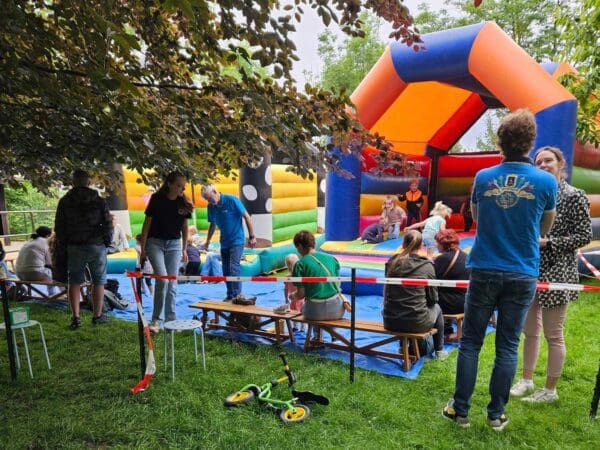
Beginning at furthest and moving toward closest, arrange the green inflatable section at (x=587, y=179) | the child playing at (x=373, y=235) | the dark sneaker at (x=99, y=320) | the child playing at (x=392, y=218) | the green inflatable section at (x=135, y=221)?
the green inflatable section at (x=135, y=221) → the child playing at (x=392, y=218) → the child playing at (x=373, y=235) → the green inflatable section at (x=587, y=179) → the dark sneaker at (x=99, y=320)

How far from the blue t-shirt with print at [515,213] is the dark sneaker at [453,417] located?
0.95 meters

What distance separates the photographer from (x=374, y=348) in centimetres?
419

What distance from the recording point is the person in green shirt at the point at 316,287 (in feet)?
12.6

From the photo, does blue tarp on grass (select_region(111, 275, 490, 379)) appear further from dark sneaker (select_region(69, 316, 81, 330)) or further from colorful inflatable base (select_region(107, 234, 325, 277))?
dark sneaker (select_region(69, 316, 81, 330))

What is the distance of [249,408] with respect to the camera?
9.69 feet

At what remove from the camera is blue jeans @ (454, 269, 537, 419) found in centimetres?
233

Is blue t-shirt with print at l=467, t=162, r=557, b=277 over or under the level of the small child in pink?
over

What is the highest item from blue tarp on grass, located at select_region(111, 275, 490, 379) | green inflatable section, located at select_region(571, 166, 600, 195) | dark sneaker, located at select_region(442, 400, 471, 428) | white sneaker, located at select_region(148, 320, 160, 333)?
green inflatable section, located at select_region(571, 166, 600, 195)

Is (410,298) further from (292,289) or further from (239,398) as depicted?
(292,289)

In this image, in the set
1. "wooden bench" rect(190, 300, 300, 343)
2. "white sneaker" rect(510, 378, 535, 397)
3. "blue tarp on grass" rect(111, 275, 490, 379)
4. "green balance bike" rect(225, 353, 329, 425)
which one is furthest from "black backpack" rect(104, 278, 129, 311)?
"white sneaker" rect(510, 378, 535, 397)

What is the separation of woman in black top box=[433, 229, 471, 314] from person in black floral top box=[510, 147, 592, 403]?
3.53 feet

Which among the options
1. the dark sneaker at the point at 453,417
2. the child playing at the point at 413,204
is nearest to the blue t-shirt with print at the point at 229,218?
the dark sneaker at the point at 453,417

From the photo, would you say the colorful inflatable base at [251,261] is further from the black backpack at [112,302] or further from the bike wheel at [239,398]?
the bike wheel at [239,398]

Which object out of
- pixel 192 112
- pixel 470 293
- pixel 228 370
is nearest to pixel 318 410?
pixel 228 370
